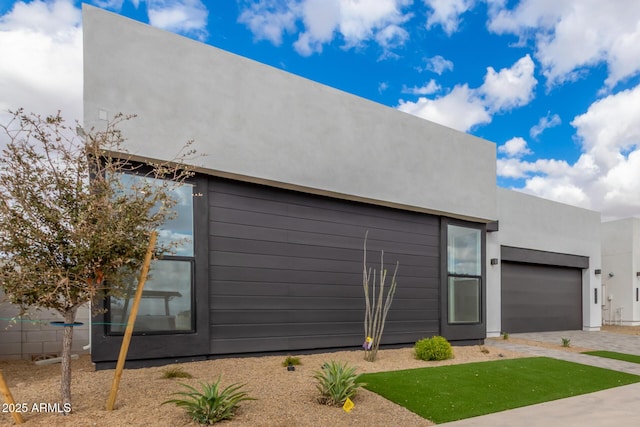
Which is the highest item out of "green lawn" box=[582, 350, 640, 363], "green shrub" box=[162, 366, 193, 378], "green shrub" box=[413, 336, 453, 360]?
"green shrub" box=[162, 366, 193, 378]

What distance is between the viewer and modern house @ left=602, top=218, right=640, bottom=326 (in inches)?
659

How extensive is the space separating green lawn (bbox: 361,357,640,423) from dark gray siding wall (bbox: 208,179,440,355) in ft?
5.90

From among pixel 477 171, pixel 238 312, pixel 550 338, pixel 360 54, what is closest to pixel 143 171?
pixel 238 312

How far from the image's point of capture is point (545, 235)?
13.2 m

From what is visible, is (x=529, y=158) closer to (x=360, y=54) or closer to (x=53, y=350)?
(x=360, y=54)

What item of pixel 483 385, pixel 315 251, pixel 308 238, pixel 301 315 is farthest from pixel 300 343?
pixel 483 385

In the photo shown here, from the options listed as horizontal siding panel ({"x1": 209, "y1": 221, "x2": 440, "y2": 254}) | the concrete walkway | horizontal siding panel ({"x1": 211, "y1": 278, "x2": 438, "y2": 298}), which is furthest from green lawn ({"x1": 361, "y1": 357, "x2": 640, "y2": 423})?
horizontal siding panel ({"x1": 209, "y1": 221, "x2": 440, "y2": 254})

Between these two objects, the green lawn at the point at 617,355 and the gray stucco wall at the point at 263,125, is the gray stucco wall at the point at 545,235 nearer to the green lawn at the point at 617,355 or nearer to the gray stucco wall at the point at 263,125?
the green lawn at the point at 617,355

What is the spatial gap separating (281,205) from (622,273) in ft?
56.4

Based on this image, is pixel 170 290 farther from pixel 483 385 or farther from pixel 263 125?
pixel 483 385

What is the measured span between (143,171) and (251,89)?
2219 mm

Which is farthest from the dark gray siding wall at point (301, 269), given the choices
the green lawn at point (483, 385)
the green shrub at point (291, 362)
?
the green lawn at point (483, 385)

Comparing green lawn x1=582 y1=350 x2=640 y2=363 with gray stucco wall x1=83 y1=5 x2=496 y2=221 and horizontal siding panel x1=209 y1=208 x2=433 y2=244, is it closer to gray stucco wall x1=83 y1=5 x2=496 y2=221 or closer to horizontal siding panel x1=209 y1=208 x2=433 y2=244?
gray stucco wall x1=83 y1=5 x2=496 y2=221

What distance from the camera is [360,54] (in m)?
10.1
